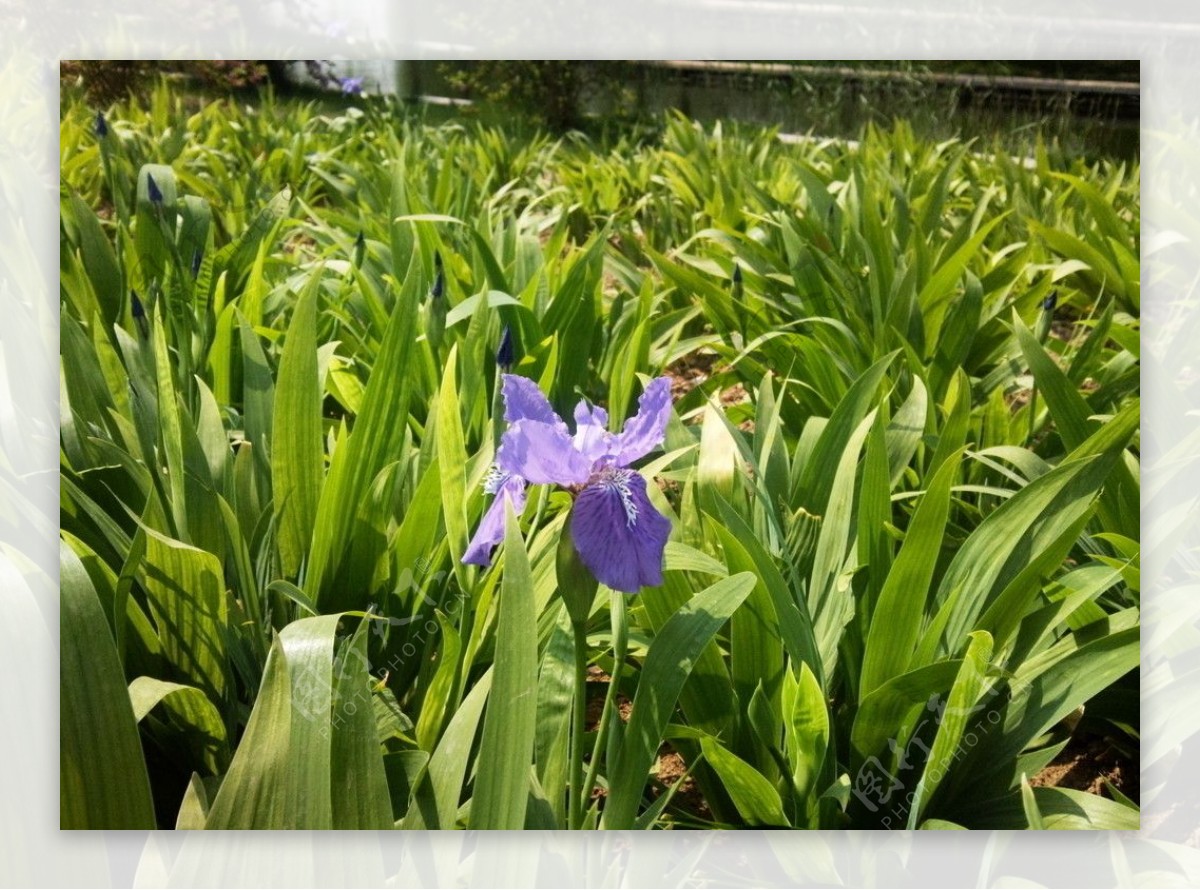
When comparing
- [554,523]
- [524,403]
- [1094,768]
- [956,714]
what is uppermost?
[524,403]

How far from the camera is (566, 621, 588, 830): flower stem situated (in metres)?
0.77

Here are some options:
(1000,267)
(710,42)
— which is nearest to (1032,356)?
(1000,267)

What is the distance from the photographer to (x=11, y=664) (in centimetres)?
106

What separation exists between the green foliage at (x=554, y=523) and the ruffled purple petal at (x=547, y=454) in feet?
0.29

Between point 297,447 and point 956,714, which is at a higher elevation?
point 297,447

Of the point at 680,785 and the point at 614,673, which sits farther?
the point at 680,785

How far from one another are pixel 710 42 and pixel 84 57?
73 centimetres

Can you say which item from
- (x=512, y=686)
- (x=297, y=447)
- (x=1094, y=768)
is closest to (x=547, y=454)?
(x=512, y=686)

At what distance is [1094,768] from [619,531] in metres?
0.62

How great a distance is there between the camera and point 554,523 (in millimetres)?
991

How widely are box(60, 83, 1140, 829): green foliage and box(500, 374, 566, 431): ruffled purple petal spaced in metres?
0.13

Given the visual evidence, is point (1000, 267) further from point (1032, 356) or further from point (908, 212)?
point (1032, 356)

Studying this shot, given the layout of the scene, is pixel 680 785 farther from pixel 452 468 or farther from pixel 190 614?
pixel 190 614

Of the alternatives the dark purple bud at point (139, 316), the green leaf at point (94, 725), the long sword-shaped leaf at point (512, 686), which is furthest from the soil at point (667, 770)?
the dark purple bud at point (139, 316)
